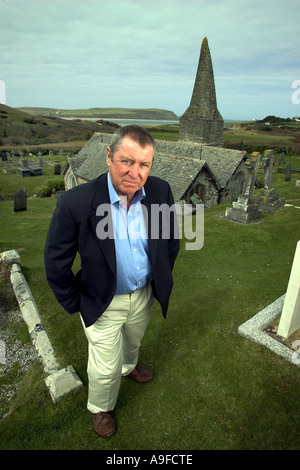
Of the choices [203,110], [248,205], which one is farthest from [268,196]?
[203,110]

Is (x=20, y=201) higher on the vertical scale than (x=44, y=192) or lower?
higher

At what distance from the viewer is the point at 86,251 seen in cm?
253

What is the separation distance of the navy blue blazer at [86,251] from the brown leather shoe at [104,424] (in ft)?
4.21

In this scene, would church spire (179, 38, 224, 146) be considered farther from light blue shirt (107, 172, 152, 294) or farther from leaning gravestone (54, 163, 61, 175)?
light blue shirt (107, 172, 152, 294)

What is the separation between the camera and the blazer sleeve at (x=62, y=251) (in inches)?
95.3

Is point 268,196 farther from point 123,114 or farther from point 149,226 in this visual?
point 123,114

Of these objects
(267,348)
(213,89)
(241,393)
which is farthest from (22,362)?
(213,89)

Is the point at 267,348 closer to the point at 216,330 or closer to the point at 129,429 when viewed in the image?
the point at 216,330

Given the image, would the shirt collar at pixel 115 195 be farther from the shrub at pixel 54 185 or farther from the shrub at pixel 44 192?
the shrub at pixel 54 185

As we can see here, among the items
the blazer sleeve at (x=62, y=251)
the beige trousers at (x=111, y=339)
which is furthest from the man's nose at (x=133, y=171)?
the beige trousers at (x=111, y=339)

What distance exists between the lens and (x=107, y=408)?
9.95 feet

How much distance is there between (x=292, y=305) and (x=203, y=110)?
24.4 meters

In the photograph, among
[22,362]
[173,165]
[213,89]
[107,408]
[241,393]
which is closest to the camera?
[107,408]
